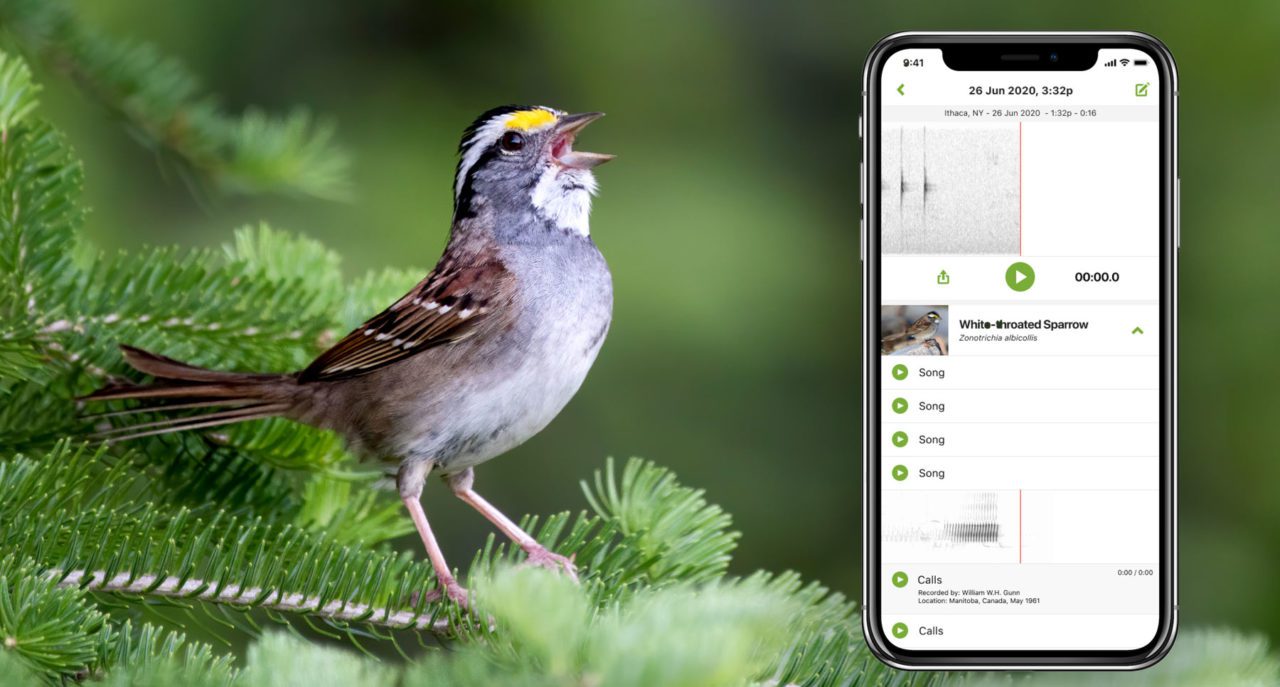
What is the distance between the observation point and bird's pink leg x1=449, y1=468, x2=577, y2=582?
2303mm

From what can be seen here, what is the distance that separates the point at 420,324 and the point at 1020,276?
4.29 feet

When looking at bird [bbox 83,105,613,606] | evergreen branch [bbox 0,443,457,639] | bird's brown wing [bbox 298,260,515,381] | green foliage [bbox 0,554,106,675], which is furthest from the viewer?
bird's brown wing [bbox 298,260,515,381]

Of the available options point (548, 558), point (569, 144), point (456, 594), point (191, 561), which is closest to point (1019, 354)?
point (548, 558)

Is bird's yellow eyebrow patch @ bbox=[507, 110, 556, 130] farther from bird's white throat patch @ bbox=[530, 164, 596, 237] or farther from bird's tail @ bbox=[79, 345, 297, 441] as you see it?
bird's tail @ bbox=[79, 345, 297, 441]

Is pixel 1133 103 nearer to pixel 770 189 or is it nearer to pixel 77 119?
pixel 770 189

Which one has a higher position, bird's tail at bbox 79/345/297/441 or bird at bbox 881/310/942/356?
bird at bbox 881/310/942/356

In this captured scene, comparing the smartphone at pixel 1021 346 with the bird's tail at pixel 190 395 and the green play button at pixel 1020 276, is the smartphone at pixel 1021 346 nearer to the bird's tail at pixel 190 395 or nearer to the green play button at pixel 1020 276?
the green play button at pixel 1020 276

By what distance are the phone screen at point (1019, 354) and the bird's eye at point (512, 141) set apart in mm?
985

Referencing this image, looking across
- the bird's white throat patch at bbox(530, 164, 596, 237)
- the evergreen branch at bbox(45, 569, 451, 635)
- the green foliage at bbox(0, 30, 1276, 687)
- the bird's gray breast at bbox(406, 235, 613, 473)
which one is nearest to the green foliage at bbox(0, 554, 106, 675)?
the green foliage at bbox(0, 30, 1276, 687)

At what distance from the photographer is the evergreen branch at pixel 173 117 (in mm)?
3141

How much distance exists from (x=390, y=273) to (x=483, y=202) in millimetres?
335

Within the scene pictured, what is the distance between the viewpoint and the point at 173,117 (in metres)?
3.26

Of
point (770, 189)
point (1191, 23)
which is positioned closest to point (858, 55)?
point (770, 189)

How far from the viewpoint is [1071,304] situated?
7.75 feet
